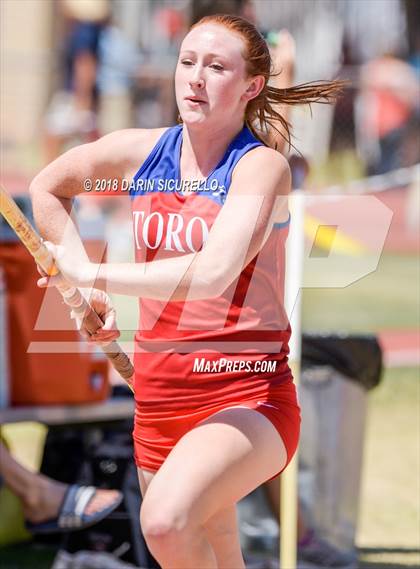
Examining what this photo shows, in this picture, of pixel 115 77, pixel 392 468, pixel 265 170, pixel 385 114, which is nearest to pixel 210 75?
pixel 265 170

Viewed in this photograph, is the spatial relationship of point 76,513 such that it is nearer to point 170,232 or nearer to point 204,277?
point 170,232

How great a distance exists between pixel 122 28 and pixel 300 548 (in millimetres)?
11952

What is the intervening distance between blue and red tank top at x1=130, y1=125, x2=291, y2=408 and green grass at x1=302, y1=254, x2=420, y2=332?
5671 mm

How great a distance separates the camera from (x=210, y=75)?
9.97 ft

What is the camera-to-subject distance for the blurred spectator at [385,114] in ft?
46.5

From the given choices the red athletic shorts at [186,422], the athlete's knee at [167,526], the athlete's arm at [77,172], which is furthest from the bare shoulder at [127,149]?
the athlete's knee at [167,526]

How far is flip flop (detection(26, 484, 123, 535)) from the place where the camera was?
15.2 feet

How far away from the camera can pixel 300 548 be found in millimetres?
4859

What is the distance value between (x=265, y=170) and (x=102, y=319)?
0.56 meters

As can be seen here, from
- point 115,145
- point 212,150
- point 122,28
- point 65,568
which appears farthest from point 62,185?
point 122,28

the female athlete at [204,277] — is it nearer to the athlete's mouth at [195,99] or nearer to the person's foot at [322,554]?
the athlete's mouth at [195,99]

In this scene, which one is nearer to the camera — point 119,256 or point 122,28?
point 119,256

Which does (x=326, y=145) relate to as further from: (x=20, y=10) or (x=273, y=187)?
(x=273, y=187)

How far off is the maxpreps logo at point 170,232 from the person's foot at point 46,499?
5.80ft
